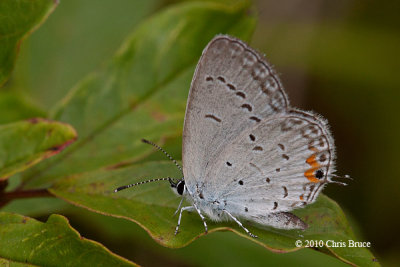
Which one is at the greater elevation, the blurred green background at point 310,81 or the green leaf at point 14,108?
the blurred green background at point 310,81

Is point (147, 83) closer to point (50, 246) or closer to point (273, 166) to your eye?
point (273, 166)

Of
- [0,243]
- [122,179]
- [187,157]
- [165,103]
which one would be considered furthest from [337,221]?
[0,243]

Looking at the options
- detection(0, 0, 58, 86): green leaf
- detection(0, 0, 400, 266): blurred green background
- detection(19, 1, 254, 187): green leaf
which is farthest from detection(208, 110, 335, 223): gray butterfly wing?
detection(0, 0, 58, 86): green leaf

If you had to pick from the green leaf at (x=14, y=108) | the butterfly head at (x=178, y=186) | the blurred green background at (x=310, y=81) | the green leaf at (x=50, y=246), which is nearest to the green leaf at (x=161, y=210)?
the butterfly head at (x=178, y=186)

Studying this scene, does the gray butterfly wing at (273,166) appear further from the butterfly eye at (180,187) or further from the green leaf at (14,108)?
the green leaf at (14,108)

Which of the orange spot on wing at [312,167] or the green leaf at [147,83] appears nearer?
the orange spot on wing at [312,167]

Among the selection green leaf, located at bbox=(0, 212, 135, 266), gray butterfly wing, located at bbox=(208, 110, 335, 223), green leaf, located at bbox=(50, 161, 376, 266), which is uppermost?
gray butterfly wing, located at bbox=(208, 110, 335, 223)

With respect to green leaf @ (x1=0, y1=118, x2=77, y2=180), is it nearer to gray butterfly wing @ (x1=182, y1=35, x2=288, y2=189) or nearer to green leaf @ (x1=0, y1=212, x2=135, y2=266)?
green leaf @ (x1=0, y1=212, x2=135, y2=266)
